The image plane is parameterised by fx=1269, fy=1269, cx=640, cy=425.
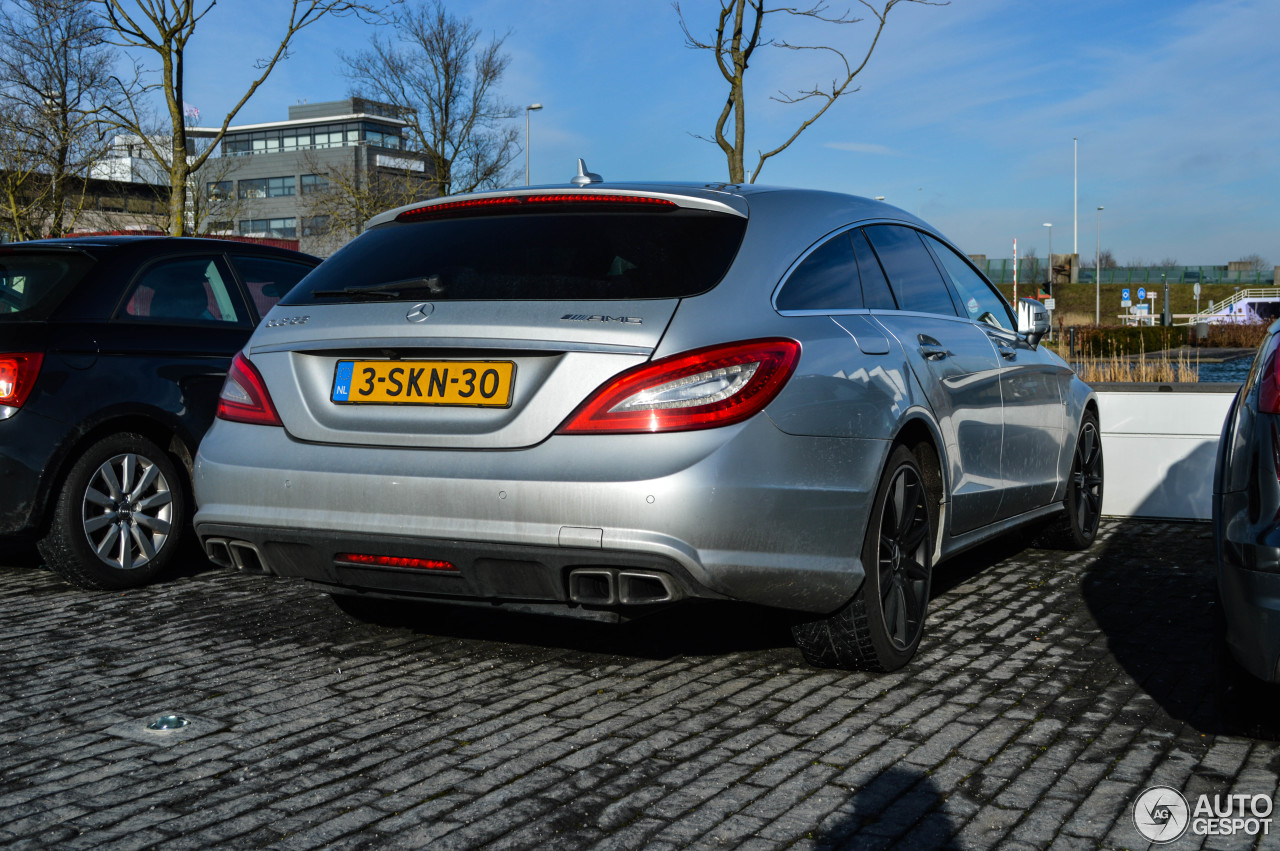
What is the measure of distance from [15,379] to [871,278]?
3707 millimetres

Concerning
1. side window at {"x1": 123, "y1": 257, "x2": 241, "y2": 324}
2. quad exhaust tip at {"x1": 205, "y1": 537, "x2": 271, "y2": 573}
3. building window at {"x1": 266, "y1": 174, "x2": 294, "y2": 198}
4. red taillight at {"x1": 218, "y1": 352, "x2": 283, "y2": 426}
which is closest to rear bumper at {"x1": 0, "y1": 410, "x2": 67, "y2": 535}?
side window at {"x1": 123, "y1": 257, "x2": 241, "y2": 324}

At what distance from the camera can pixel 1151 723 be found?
3830 millimetres

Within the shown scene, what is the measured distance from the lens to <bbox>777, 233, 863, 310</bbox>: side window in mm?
4012

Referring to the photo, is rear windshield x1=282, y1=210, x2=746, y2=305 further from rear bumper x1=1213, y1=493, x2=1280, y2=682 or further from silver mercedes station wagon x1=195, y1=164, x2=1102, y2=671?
rear bumper x1=1213, y1=493, x2=1280, y2=682

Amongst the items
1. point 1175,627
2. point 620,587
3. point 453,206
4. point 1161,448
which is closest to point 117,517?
point 453,206

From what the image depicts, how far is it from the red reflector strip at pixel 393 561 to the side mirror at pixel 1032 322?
357cm

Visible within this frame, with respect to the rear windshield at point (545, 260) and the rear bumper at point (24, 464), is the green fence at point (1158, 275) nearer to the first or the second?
the rear bumper at point (24, 464)

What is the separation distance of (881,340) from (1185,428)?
4.71 meters

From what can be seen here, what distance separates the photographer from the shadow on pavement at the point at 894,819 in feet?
9.52

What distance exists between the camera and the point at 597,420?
354 centimetres

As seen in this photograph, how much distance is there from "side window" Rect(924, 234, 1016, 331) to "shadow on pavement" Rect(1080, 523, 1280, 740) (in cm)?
134

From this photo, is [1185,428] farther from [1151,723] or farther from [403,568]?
[403,568]

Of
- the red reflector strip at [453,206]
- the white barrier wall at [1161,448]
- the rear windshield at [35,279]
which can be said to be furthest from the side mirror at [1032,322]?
the rear windshield at [35,279]

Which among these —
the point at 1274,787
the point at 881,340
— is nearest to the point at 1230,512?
the point at 1274,787
